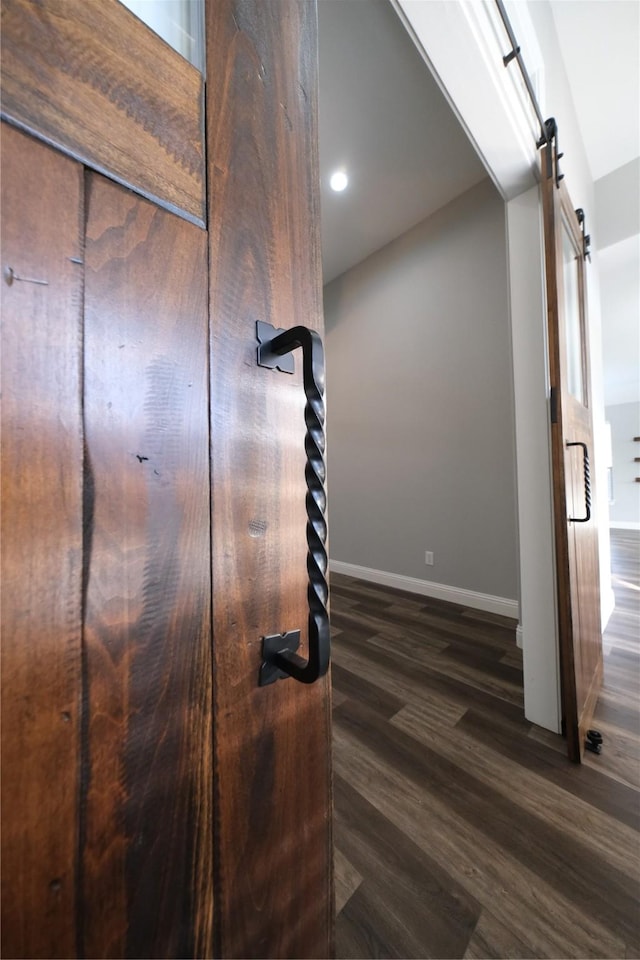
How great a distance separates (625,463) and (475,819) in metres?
9.88

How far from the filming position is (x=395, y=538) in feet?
10.5

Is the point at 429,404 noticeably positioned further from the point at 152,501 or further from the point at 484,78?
the point at 152,501

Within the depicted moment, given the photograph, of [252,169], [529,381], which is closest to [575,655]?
[529,381]

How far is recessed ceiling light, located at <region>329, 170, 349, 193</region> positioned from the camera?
246cm

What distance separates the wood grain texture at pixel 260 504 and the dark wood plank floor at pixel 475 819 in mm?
666

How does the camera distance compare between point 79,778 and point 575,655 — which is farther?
point 575,655

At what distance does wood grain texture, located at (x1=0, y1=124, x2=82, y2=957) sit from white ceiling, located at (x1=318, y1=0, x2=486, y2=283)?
8.14 feet

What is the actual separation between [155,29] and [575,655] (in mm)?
1802

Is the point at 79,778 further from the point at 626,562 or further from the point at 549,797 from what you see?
the point at 626,562

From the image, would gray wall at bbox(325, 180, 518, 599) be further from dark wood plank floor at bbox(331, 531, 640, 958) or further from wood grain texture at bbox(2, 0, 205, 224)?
wood grain texture at bbox(2, 0, 205, 224)

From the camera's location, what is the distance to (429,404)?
2934 mm

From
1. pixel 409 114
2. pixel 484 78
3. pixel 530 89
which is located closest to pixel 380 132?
pixel 409 114

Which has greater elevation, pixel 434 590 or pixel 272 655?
pixel 272 655

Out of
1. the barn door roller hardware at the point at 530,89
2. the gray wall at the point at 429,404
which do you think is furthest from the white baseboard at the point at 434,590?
the barn door roller hardware at the point at 530,89
